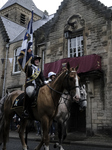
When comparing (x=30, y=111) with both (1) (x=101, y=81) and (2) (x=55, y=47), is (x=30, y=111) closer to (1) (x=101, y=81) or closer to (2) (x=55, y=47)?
(1) (x=101, y=81)

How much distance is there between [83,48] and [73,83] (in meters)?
9.94

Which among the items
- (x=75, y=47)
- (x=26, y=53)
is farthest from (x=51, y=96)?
(x=75, y=47)

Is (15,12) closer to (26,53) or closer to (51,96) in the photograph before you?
(26,53)

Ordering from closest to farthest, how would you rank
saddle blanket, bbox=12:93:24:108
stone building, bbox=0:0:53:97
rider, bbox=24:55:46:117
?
rider, bbox=24:55:46:117 → saddle blanket, bbox=12:93:24:108 → stone building, bbox=0:0:53:97

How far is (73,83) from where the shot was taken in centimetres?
506

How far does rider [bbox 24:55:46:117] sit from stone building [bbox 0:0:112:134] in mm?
7024

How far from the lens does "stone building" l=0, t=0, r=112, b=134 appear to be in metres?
12.6

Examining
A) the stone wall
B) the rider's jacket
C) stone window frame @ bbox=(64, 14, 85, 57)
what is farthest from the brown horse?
the stone wall

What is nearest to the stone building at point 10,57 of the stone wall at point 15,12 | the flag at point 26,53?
the stone wall at point 15,12

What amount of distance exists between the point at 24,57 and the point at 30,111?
1749mm

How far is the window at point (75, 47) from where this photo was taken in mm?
14938

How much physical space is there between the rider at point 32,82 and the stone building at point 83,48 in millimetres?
7024

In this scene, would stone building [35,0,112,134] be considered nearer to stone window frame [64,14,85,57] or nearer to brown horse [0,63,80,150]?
stone window frame [64,14,85,57]

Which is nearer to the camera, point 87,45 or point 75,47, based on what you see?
point 87,45
